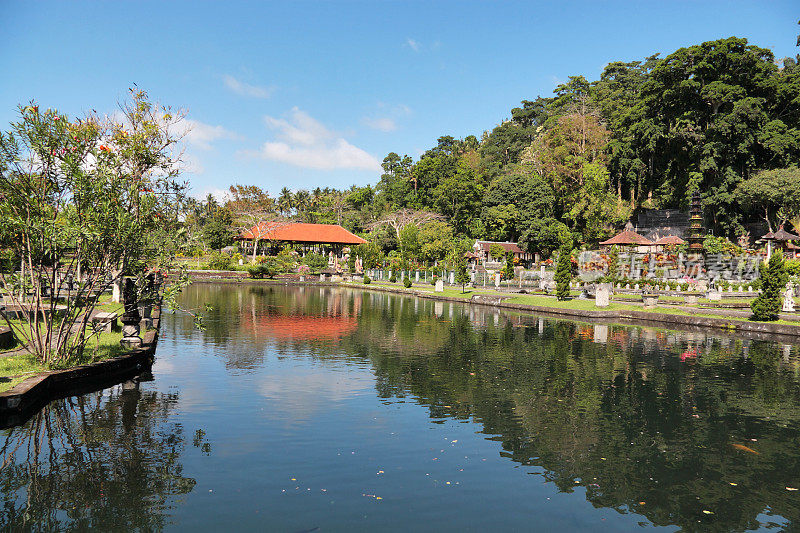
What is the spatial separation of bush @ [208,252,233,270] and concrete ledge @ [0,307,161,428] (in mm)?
54535

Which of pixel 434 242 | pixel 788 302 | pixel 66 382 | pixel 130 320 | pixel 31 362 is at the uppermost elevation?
pixel 434 242

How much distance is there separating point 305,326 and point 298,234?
5565cm

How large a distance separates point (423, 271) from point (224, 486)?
5755cm

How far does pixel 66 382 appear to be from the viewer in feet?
40.0

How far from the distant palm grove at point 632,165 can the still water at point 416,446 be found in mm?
33821

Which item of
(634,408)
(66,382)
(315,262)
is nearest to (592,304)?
(634,408)

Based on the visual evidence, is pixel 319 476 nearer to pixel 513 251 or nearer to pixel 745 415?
pixel 745 415

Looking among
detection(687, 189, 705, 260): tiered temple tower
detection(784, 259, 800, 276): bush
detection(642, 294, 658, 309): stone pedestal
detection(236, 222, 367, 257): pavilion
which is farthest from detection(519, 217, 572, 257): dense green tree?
detection(642, 294, 658, 309): stone pedestal

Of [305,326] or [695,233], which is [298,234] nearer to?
[695,233]

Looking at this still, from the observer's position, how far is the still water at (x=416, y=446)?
6992 mm

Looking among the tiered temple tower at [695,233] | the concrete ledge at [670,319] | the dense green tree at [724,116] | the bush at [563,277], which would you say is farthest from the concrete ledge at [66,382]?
the dense green tree at [724,116]

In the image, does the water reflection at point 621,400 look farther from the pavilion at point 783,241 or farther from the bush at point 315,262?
the bush at point 315,262

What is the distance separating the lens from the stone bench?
13.2m

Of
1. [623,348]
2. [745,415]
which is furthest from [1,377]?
[623,348]
